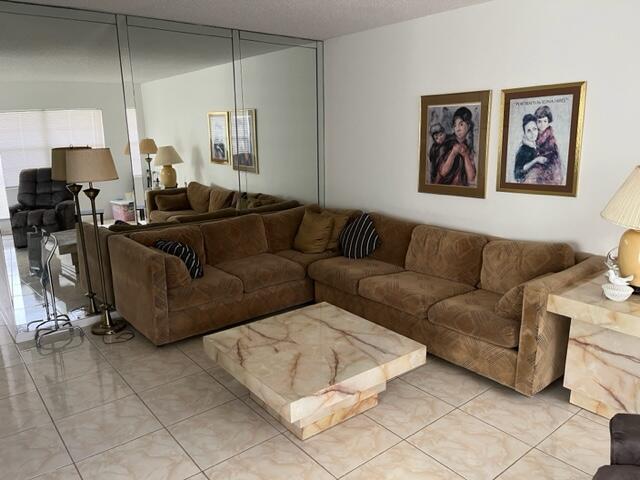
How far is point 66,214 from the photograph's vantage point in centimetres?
384

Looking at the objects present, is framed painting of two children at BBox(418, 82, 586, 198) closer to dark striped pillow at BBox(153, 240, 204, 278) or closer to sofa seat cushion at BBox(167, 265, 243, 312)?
sofa seat cushion at BBox(167, 265, 243, 312)

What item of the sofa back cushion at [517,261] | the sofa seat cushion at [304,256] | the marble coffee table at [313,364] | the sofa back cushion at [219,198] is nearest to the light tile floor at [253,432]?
the marble coffee table at [313,364]

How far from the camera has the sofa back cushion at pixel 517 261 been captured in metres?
3.16

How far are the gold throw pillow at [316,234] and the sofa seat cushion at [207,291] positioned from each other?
89cm

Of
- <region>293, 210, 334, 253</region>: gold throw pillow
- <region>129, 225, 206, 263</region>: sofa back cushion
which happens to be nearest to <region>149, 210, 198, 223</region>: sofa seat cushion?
<region>129, 225, 206, 263</region>: sofa back cushion

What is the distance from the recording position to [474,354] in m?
3.03

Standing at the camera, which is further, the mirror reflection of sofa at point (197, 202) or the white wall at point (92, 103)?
the mirror reflection of sofa at point (197, 202)

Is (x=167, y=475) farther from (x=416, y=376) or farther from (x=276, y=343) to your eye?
(x=416, y=376)

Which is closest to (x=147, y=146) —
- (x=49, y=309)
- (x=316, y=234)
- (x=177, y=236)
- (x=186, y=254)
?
(x=177, y=236)

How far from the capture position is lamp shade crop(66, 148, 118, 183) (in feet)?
11.4

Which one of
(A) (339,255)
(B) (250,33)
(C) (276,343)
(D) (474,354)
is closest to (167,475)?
(C) (276,343)

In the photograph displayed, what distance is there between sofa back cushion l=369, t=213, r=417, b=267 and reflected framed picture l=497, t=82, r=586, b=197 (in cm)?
89

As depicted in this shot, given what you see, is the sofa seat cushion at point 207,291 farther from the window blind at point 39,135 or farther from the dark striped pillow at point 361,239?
the window blind at point 39,135

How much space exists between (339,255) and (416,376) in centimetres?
158
